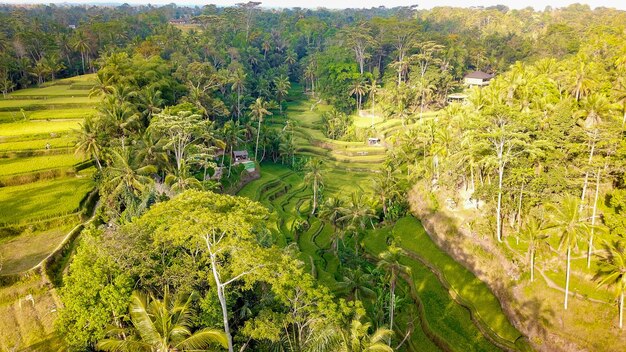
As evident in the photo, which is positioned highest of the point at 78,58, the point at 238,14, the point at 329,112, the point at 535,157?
the point at 238,14

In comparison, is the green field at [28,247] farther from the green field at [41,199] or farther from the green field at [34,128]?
the green field at [34,128]

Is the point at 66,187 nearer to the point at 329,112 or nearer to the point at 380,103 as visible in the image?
the point at 329,112

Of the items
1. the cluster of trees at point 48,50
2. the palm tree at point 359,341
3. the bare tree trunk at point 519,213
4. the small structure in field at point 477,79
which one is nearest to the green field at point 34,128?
the cluster of trees at point 48,50

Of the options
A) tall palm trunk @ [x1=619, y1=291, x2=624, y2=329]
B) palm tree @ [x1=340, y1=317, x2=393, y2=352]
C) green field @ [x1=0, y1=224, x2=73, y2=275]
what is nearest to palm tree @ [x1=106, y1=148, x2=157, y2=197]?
green field @ [x1=0, y1=224, x2=73, y2=275]

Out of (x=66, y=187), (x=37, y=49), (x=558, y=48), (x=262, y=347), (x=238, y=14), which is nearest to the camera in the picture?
(x=262, y=347)

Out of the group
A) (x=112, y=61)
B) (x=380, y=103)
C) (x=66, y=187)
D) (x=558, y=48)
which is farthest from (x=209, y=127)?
(x=558, y=48)

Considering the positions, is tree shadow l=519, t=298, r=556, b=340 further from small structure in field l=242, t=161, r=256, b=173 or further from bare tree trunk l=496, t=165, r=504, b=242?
small structure in field l=242, t=161, r=256, b=173
